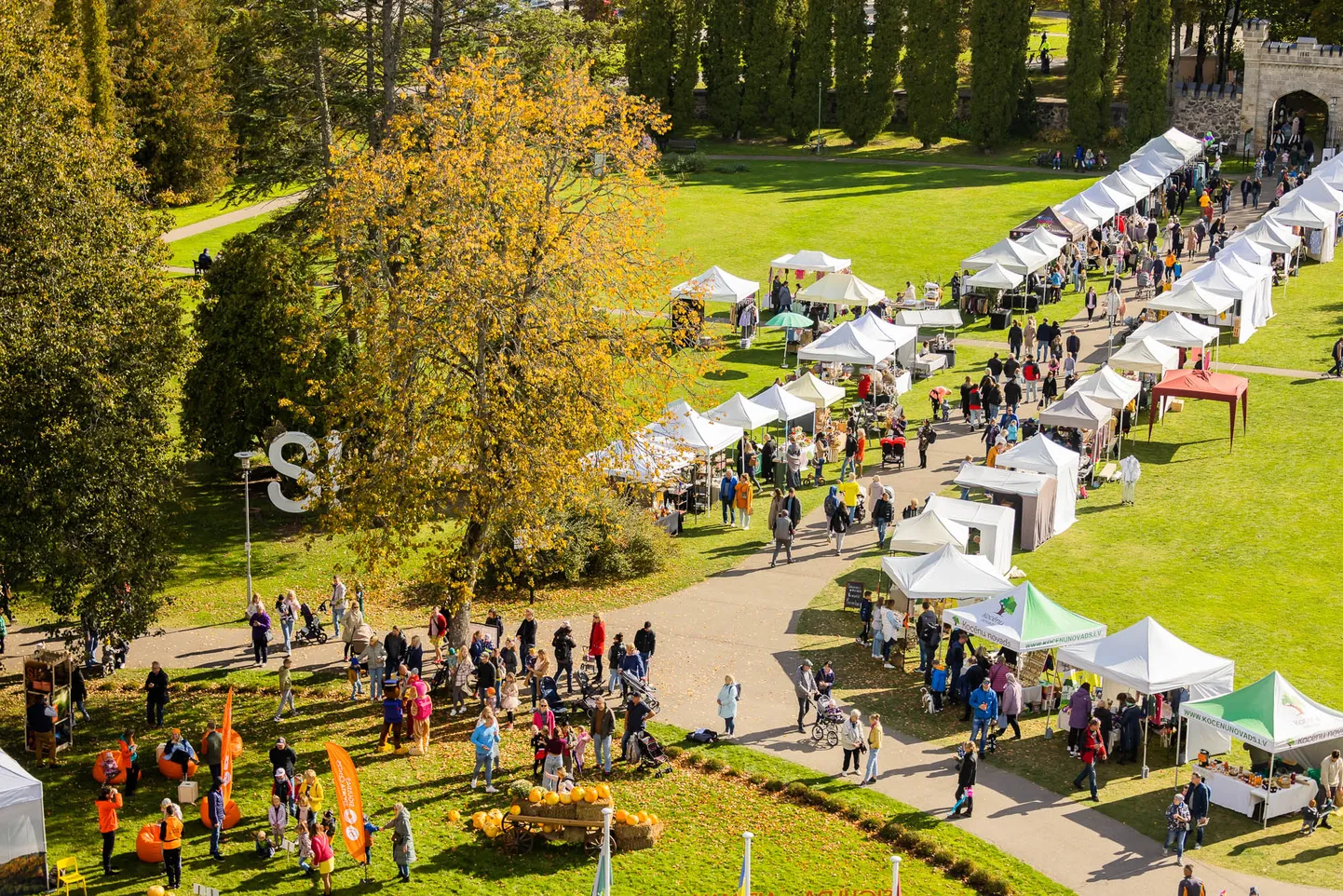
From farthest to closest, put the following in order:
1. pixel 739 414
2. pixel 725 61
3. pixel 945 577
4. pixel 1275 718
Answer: pixel 725 61
pixel 739 414
pixel 945 577
pixel 1275 718

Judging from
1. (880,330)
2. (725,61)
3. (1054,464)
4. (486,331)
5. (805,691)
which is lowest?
(805,691)

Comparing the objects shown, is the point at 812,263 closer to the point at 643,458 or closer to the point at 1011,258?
the point at 1011,258

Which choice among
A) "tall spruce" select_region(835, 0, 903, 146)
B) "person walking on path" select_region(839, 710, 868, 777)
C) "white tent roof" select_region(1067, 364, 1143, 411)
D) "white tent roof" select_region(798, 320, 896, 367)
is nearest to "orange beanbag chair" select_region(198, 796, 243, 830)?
"person walking on path" select_region(839, 710, 868, 777)

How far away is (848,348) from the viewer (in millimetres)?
39250

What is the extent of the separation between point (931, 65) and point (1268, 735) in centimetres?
5010

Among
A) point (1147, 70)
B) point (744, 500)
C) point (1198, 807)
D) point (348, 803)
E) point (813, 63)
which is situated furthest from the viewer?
point (813, 63)

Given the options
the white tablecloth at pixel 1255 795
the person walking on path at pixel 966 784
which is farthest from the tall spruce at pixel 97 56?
the white tablecloth at pixel 1255 795

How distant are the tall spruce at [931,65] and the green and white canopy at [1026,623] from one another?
45888 mm

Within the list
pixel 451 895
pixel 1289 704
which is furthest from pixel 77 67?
pixel 1289 704

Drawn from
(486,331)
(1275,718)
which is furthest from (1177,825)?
(486,331)

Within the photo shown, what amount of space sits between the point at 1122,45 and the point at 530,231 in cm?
4996

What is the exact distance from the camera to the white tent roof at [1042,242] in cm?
4716

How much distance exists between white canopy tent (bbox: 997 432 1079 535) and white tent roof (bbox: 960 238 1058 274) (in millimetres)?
14476

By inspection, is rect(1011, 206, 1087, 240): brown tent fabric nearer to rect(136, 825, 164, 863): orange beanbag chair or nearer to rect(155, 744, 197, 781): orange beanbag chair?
rect(155, 744, 197, 781): orange beanbag chair
